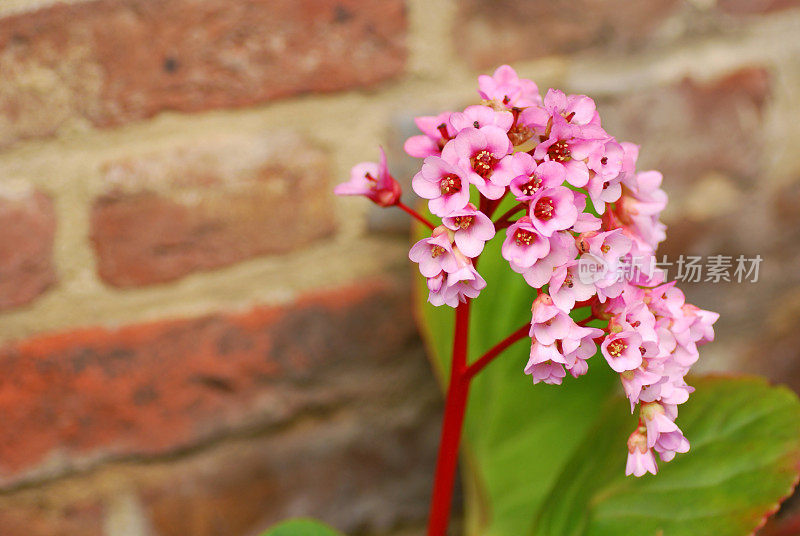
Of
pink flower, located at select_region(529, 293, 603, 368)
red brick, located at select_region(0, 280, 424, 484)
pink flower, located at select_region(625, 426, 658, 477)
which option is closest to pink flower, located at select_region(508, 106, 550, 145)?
pink flower, located at select_region(529, 293, 603, 368)

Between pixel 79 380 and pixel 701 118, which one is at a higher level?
pixel 701 118

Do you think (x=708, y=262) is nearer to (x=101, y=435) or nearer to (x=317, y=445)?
(x=317, y=445)

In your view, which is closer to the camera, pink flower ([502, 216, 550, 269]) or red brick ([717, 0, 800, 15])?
pink flower ([502, 216, 550, 269])

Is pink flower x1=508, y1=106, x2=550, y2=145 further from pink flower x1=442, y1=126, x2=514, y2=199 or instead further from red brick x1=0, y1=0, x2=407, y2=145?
red brick x1=0, y1=0, x2=407, y2=145

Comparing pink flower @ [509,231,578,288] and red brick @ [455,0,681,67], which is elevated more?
red brick @ [455,0,681,67]

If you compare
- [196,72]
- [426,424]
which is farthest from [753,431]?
[196,72]

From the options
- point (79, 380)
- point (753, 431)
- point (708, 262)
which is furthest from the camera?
point (708, 262)

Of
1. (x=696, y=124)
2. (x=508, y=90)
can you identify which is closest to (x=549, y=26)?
(x=696, y=124)
